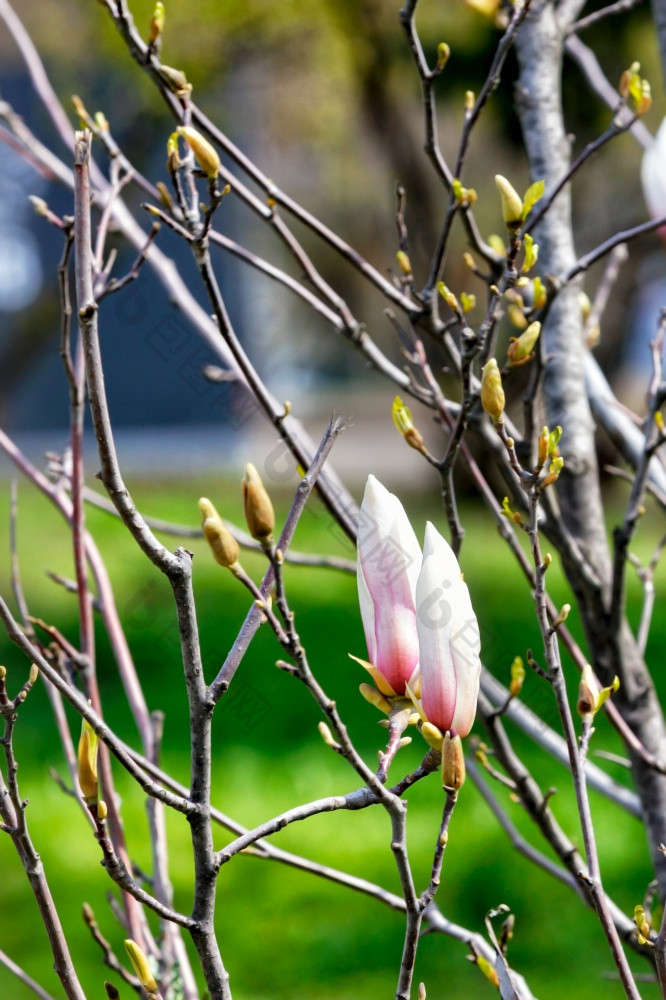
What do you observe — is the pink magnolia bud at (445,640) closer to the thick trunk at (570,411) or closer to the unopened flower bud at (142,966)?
the unopened flower bud at (142,966)

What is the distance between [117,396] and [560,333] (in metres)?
11.5

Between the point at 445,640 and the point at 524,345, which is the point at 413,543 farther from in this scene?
the point at 524,345

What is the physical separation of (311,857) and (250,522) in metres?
2.72

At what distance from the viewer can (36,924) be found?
2.84 m

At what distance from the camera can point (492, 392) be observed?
0.71 meters

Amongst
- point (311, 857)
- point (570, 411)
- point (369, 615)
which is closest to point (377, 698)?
point (369, 615)

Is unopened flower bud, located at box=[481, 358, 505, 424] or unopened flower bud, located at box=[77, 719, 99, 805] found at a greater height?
unopened flower bud, located at box=[481, 358, 505, 424]

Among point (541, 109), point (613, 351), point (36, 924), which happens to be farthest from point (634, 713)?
point (613, 351)

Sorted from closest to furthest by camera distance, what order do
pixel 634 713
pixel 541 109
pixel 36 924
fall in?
1. pixel 634 713
2. pixel 541 109
3. pixel 36 924

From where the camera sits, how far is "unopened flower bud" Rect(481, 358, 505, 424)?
2.32 ft

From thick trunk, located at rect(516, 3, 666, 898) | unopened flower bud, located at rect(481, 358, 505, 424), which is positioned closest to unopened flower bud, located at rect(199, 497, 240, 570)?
unopened flower bud, located at rect(481, 358, 505, 424)

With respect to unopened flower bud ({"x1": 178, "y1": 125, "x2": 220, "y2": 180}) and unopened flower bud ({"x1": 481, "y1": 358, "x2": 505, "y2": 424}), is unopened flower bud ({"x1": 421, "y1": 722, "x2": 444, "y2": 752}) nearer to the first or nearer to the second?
unopened flower bud ({"x1": 481, "y1": 358, "x2": 505, "y2": 424})

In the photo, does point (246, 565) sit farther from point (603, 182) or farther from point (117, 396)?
point (117, 396)

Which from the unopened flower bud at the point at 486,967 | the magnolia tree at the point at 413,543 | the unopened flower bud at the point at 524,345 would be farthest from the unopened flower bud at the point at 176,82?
the unopened flower bud at the point at 486,967
